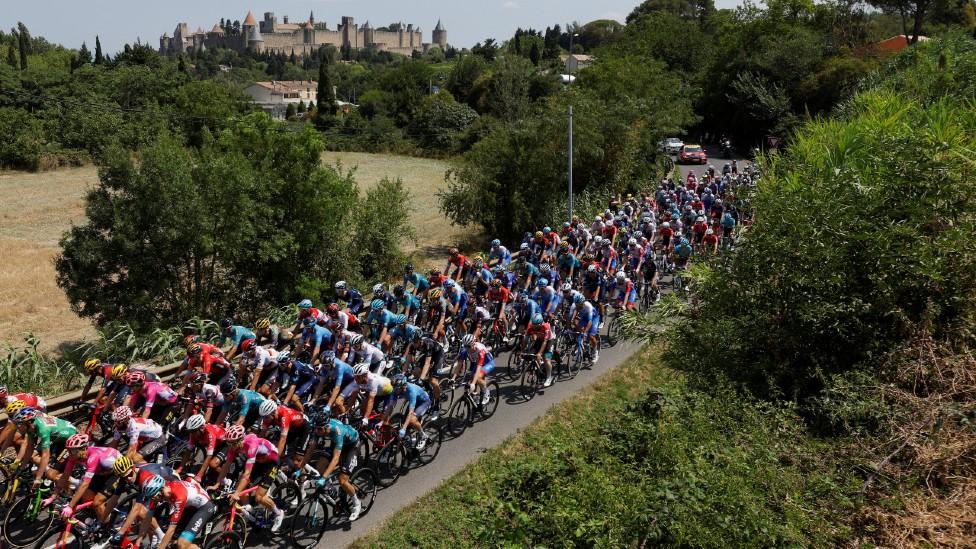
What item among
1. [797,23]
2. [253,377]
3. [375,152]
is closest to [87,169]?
[375,152]

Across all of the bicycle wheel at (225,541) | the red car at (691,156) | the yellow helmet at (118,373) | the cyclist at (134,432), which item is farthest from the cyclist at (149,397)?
the red car at (691,156)

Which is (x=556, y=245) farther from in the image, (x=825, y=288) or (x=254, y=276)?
(x=825, y=288)

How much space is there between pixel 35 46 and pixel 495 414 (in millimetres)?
159232

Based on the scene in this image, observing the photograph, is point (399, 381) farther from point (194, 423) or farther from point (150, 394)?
point (150, 394)

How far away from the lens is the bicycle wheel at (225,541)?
8.16 m

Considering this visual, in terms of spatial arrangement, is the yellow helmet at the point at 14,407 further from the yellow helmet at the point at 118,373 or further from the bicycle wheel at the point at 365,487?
the bicycle wheel at the point at 365,487

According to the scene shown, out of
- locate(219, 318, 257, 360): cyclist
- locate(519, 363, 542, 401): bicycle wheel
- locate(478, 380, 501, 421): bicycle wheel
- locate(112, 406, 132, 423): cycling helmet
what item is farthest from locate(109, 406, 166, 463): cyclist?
locate(519, 363, 542, 401): bicycle wheel

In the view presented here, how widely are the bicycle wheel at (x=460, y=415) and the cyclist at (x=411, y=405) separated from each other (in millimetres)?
1256

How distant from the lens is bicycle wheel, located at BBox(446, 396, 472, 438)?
1202 cm

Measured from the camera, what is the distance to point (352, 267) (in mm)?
23172

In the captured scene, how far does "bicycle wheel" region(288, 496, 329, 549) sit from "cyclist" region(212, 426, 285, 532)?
241 mm

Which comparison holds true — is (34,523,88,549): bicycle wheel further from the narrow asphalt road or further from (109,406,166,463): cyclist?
the narrow asphalt road

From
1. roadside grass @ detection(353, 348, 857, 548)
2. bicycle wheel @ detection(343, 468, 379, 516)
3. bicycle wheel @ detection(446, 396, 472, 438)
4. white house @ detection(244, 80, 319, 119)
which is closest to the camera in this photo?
roadside grass @ detection(353, 348, 857, 548)

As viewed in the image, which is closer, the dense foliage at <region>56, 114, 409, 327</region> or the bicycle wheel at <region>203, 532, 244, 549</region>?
the bicycle wheel at <region>203, 532, 244, 549</region>
